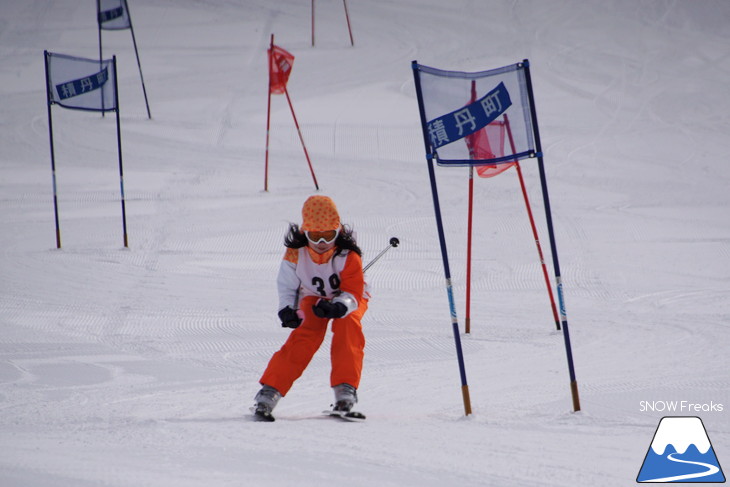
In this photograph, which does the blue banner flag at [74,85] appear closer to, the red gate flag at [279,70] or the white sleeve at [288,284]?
the red gate flag at [279,70]

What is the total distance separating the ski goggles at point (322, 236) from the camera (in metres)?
4.79

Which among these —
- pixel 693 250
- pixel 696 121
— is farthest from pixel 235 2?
pixel 693 250

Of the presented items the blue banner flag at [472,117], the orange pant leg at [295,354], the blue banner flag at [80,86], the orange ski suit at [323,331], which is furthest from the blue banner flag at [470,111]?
the blue banner flag at [80,86]

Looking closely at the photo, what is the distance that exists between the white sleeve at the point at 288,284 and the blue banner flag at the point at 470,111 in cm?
99

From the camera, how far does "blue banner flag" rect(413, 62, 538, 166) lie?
4.60 meters

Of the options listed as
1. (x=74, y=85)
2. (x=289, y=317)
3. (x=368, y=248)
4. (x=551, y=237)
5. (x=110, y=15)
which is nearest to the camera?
(x=551, y=237)

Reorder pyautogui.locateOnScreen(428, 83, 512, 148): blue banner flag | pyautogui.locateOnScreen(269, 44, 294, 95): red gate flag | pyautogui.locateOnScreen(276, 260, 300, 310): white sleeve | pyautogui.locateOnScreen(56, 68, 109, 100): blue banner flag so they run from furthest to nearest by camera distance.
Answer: pyautogui.locateOnScreen(269, 44, 294, 95): red gate flag, pyautogui.locateOnScreen(56, 68, 109, 100): blue banner flag, pyautogui.locateOnScreen(276, 260, 300, 310): white sleeve, pyautogui.locateOnScreen(428, 83, 512, 148): blue banner flag

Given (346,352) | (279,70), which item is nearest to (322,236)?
(346,352)

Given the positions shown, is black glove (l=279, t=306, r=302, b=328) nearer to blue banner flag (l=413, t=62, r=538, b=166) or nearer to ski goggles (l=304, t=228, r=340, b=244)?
ski goggles (l=304, t=228, r=340, b=244)

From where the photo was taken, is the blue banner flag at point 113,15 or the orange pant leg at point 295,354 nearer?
the orange pant leg at point 295,354

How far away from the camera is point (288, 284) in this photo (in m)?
4.86

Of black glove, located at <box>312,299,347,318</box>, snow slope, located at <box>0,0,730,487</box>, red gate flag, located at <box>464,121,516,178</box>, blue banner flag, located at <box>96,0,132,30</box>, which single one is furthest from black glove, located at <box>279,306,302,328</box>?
blue banner flag, located at <box>96,0,132,30</box>

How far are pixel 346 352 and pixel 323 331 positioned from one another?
0.22m

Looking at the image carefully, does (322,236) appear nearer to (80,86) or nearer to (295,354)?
(295,354)
